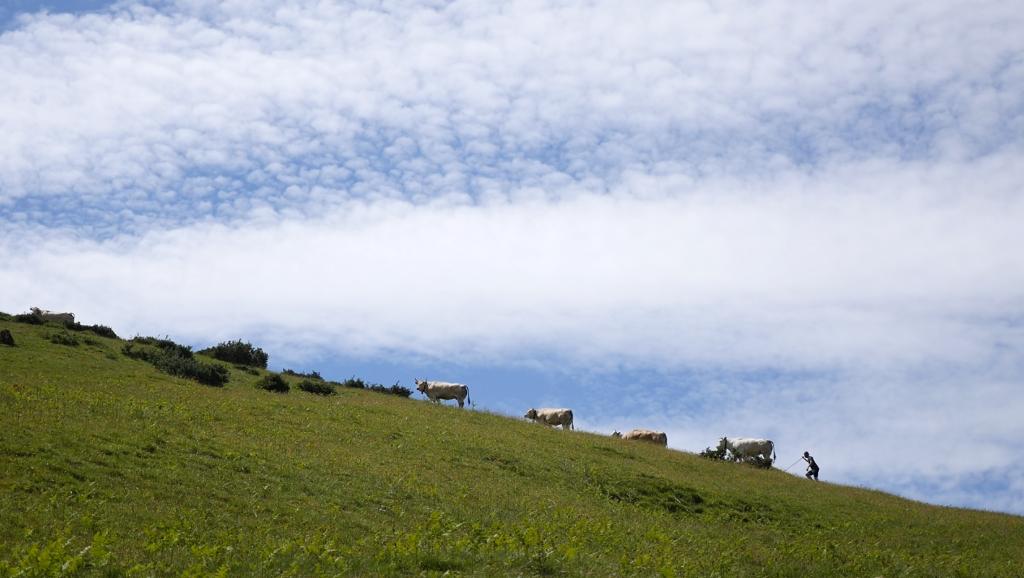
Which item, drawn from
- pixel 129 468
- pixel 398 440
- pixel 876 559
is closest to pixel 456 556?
pixel 129 468

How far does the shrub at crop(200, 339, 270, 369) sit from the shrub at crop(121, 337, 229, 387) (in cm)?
334

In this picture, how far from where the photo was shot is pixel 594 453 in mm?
39281

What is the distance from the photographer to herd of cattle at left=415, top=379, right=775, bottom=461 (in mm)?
51594

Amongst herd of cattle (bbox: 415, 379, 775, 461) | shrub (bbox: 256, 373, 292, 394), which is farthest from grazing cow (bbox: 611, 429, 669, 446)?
shrub (bbox: 256, 373, 292, 394)

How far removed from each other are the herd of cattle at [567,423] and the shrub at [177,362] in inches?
548

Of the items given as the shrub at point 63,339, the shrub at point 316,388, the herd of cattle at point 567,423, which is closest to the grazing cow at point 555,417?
the herd of cattle at point 567,423

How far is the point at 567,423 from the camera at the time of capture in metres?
56.8

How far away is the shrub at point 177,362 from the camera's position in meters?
39.9

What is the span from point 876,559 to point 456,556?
14167mm

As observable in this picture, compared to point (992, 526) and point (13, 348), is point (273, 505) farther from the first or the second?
point (992, 526)

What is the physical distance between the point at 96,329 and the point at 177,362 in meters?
11.5

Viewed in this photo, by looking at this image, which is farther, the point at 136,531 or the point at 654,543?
the point at 654,543

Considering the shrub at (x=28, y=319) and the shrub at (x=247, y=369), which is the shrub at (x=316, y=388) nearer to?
the shrub at (x=247, y=369)

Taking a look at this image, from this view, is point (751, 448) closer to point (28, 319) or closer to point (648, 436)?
point (648, 436)
